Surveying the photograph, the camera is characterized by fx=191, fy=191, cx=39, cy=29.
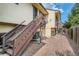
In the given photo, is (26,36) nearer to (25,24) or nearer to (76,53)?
(25,24)

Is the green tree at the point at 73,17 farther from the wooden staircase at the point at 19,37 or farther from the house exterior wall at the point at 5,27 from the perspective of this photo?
the house exterior wall at the point at 5,27

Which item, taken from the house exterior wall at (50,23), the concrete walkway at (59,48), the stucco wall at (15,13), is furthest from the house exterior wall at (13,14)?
the concrete walkway at (59,48)

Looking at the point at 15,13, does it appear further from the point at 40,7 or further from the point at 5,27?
the point at 40,7

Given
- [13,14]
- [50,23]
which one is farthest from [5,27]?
[50,23]

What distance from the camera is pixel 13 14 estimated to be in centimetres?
240

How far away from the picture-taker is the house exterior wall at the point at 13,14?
237 cm

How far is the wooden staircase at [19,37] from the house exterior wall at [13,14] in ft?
0.21

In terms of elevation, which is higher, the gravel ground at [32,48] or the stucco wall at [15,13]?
the stucco wall at [15,13]

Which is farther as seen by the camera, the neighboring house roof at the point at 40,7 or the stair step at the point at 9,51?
the neighboring house roof at the point at 40,7

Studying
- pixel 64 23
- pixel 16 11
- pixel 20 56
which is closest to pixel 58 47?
pixel 64 23

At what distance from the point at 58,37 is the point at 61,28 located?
12 centimetres

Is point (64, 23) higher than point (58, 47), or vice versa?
point (64, 23)

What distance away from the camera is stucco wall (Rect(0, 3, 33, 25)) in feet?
7.77

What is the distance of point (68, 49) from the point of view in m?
2.42
